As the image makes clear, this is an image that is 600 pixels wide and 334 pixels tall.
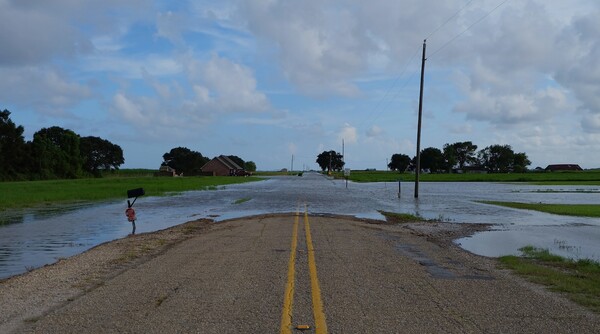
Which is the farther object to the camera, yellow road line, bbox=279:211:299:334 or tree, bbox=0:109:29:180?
tree, bbox=0:109:29:180

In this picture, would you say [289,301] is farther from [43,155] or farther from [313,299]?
[43,155]

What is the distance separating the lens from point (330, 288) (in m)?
8.12

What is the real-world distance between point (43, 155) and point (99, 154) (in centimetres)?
3599

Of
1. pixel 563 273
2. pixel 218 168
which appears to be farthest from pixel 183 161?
pixel 563 273

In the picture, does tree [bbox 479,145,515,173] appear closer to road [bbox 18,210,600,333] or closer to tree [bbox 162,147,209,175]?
tree [bbox 162,147,209,175]

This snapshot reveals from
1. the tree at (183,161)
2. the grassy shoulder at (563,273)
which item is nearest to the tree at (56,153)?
the tree at (183,161)

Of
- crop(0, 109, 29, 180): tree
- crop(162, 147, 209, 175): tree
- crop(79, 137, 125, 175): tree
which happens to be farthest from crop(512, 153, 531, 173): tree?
crop(0, 109, 29, 180): tree

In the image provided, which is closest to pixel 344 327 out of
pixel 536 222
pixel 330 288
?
pixel 330 288

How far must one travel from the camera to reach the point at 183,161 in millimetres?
172000

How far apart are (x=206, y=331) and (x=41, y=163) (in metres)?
98.4

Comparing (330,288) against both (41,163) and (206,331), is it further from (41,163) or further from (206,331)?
(41,163)

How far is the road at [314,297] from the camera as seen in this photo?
622 cm

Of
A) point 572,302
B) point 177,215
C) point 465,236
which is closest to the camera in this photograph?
point 572,302

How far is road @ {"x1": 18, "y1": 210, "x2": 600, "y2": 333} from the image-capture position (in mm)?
6219
